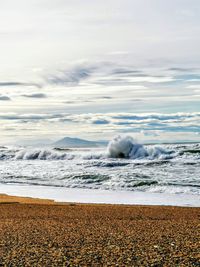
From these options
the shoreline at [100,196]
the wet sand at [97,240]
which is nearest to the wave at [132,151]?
the shoreline at [100,196]

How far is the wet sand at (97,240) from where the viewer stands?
16.8ft

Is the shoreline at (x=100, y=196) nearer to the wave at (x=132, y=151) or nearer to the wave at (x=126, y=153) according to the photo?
the wave at (x=126, y=153)

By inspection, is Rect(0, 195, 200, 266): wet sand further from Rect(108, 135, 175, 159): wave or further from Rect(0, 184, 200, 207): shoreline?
Rect(108, 135, 175, 159): wave

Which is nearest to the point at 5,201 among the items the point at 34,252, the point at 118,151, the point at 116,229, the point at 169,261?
the point at 116,229

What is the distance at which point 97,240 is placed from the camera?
622cm

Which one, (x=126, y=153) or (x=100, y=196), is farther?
(x=126, y=153)

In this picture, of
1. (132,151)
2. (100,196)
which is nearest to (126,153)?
(132,151)

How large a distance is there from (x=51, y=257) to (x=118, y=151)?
103 feet

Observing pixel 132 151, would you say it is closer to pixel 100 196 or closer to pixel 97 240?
pixel 100 196

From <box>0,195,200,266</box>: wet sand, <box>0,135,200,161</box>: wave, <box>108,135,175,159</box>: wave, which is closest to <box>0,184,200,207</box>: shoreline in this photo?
<box>0,195,200,266</box>: wet sand

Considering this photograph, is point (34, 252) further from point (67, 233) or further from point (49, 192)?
point (49, 192)

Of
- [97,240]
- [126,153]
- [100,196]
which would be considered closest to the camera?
[97,240]

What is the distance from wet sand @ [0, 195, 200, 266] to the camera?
202 inches

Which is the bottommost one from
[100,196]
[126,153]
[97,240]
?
[100,196]
